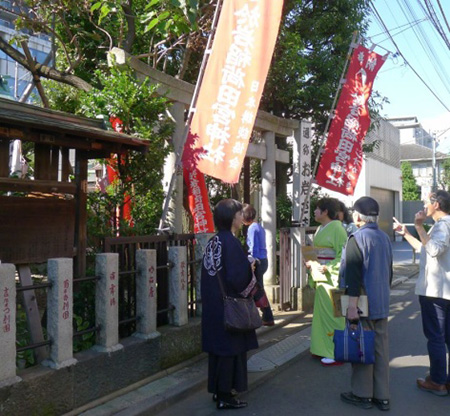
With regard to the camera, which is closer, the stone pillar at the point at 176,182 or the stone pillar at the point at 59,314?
the stone pillar at the point at 59,314

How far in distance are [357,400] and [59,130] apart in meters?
3.55

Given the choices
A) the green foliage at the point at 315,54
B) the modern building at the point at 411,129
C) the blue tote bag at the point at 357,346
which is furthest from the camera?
the modern building at the point at 411,129

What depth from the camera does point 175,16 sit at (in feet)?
20.6

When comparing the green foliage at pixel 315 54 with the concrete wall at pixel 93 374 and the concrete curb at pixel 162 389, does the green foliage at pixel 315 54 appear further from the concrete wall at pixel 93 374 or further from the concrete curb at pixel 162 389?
the concrete wall at pixel 93 374

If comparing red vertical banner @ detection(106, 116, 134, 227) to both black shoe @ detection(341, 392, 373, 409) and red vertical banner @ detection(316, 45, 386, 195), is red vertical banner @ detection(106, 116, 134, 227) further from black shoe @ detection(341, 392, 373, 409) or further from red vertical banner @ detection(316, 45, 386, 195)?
red vertical banner @ detection(316, 45, 386, 195)

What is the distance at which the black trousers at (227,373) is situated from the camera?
14.4 ft

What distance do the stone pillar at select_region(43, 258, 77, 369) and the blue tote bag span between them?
2.29m

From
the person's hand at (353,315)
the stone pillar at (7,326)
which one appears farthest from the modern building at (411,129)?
the stone pillar at (7,326)

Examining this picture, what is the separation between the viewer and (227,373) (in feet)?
14.4

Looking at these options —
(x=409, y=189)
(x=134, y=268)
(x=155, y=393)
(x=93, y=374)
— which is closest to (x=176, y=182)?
(x=134, y=268)

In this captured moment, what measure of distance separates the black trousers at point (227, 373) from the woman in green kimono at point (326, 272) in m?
1.56

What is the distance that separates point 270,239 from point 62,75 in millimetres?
4601

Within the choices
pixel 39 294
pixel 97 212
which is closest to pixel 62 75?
pixel 97 212

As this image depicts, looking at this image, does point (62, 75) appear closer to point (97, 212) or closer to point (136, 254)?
point (97, 212)
